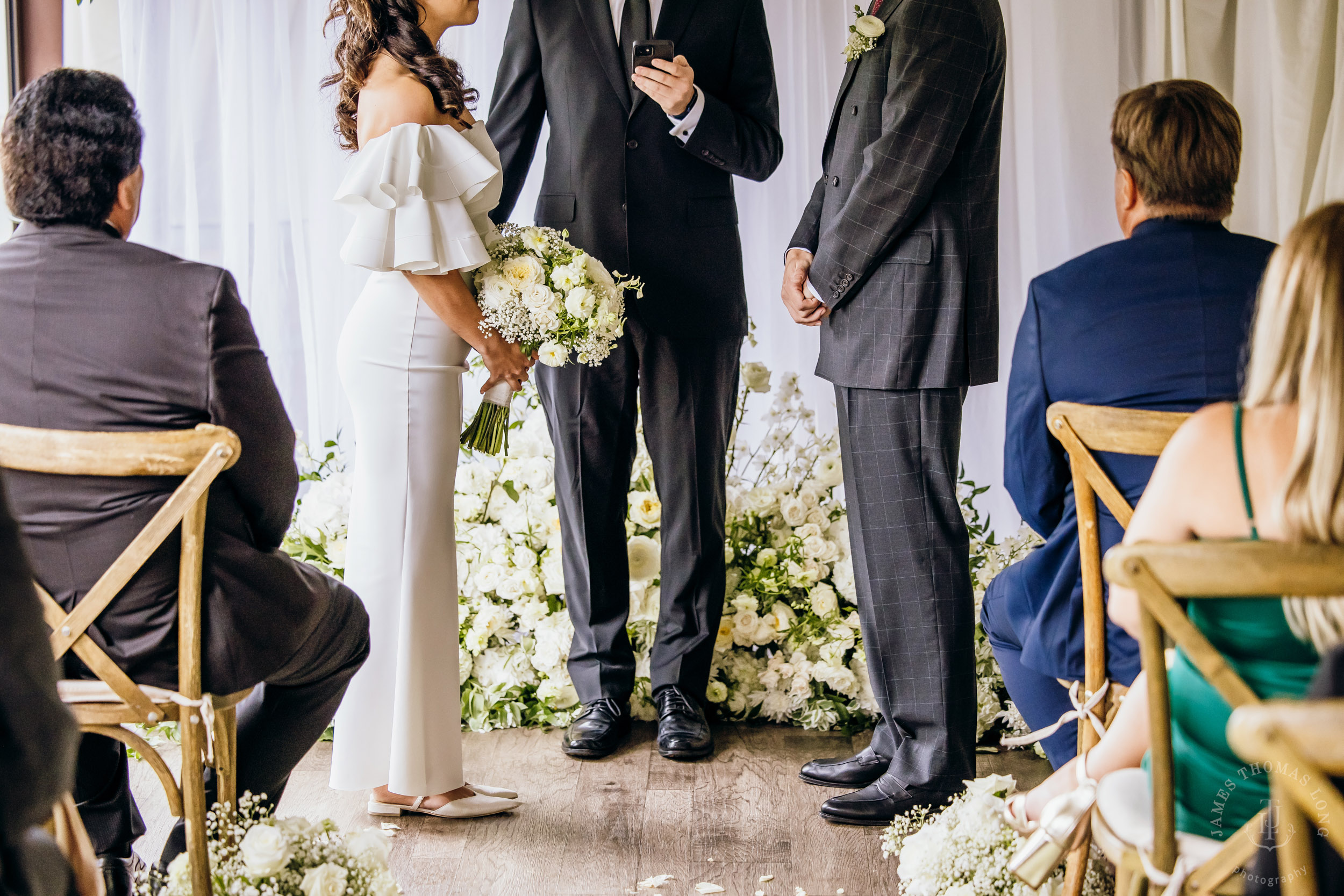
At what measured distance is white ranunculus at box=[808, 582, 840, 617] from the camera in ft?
9.55

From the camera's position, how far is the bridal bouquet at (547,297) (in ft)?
7.34

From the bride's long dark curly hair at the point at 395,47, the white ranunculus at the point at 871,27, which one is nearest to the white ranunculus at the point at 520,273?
the bride's long dark curly hair at the point at 395,47

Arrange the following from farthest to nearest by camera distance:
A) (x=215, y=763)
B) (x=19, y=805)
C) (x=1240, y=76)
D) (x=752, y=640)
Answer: (x=1240, y=76), (x=752, y=640), (x=215, y=763), (x=19, y=805)

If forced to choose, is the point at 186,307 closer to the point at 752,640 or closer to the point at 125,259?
the point at 125,259

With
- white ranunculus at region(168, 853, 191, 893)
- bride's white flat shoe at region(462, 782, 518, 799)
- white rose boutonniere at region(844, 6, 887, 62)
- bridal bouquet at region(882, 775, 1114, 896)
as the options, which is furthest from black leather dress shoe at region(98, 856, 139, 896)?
white rose boutonniere at region(844, 6, 887, 62)

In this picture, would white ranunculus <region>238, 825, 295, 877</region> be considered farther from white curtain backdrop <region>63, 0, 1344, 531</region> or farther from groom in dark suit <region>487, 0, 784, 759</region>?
white curtain backdrop <region>63, 0, 1344, 531</region>

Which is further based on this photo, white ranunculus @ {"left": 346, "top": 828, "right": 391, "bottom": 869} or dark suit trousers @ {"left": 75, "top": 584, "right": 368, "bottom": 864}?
dark suit trousers @ {"left": 75, "top": 584, "right": 368, "bottom": 864}

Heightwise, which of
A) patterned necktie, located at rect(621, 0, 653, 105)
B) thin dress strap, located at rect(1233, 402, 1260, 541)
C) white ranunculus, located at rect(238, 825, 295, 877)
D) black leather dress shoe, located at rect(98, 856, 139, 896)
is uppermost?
patterned necktie, located at rect(621, 0, 653, 105)

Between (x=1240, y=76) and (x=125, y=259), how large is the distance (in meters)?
3.01

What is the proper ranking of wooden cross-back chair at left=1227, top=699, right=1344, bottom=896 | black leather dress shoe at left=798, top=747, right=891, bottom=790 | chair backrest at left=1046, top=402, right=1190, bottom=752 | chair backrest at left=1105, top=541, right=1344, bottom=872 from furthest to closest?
black leather dress shoe at left=798, top=747, right=891, bottom=790
chair backrest at left=1046, top=402, right=1190, bottom=752
chair backrest at left=1105, top=541, right=1344, bottom=872
wooden cross-back chair at left=1227, top=699, right=1344, bottom=896

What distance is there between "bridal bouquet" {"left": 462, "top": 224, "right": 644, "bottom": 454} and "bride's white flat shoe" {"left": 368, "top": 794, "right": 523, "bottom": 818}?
760 millimetres

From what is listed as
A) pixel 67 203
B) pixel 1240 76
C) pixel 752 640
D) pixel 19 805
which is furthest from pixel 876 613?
pixel 1240 76

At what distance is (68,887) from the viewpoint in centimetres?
88

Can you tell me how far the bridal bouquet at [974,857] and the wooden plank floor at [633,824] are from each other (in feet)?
1.24
